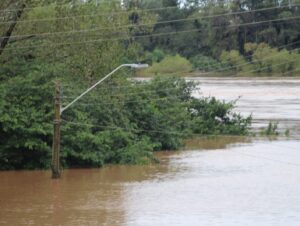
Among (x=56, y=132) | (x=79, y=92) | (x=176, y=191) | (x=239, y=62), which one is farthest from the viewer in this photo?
(x=239, y=62)

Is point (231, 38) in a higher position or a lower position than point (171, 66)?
higher

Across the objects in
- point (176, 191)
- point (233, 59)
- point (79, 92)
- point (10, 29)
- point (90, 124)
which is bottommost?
point (176, 191)

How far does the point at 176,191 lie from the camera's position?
113ft

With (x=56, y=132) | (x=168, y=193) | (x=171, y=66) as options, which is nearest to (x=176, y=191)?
(x=168, y=193)

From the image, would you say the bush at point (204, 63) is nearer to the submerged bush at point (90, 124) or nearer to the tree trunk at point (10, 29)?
the submerged bush at point (90, 124)

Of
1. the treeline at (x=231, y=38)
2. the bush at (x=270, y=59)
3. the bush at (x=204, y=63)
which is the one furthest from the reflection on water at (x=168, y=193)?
the treeline at (x=231, y=38)

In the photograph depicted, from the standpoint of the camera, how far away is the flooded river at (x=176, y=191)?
28.5 meters

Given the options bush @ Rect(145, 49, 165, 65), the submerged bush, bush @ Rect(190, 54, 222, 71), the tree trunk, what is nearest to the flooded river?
the submerged bush

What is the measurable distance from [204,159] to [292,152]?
5.66 meters

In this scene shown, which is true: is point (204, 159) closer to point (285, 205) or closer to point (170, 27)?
point (285, 205)

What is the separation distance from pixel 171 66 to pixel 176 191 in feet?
232

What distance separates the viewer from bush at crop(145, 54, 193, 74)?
4050 inches

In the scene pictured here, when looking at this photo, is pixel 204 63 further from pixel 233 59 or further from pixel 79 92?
pixel 79 92

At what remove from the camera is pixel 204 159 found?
4522 cm
